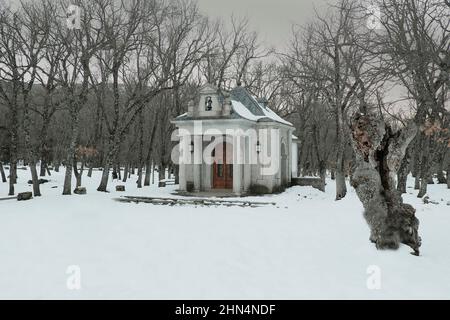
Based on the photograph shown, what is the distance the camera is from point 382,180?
31.2 feet

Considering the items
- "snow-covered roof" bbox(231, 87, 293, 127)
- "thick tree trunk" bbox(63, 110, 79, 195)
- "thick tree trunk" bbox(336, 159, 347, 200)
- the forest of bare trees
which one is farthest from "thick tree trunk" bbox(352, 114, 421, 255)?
"thick tree trunk" bbox(63, 110, 79, 195)

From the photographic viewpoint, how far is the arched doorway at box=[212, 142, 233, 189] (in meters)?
25.4

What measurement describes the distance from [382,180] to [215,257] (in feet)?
14.5

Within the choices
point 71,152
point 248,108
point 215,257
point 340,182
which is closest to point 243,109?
point 248,108

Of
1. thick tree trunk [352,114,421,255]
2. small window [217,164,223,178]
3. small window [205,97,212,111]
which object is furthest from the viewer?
small window [217,164,223,178]

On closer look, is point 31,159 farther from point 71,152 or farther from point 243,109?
point 243,109

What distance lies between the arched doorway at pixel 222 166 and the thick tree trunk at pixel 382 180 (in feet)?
52.6

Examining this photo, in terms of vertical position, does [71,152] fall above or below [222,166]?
above

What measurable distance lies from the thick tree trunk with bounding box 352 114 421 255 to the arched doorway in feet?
52.6

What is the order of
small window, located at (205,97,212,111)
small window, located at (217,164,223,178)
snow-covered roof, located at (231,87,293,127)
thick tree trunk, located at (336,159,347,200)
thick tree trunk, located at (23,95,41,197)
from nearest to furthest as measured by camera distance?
1. thick tree trunk, located at (23,95,41,197)
2. thick tree trunk, located at (336,159,347,200)
3. small window, located at (205,97,212,111)
4. snow-covered roof, located at (231,87,293,127)
5. small window, located at (217,164,223,178)

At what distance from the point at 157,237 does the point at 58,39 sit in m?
16.1

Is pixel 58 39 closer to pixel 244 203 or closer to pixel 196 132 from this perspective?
pixel 196 132

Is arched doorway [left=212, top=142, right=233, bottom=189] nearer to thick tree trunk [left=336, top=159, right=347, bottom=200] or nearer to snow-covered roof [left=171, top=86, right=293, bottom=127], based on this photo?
snow-covered roof [left=171, top=86, right=293, bottom=127]

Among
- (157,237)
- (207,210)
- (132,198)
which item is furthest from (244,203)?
(157,237)
